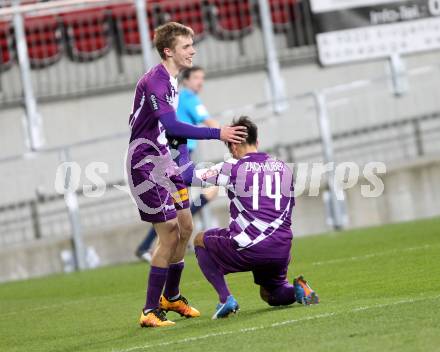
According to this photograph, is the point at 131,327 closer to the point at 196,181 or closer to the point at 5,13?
the point at 196,181

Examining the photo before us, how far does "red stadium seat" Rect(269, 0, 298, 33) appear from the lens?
18234mm

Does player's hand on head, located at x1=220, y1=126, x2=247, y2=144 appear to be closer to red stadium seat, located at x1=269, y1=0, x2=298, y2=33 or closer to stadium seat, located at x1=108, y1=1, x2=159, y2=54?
stadium seat, located at x1=108, y1=1, x2=159, y2=54

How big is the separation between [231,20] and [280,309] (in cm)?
1064

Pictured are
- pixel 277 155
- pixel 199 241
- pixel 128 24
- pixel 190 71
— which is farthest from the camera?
pixel 128 24

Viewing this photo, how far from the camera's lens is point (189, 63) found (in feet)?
27.5

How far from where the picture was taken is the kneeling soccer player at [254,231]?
26.0ft

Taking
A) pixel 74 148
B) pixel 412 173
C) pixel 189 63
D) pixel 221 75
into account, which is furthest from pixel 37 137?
pixel 189 63

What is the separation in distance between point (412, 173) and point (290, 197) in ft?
28.7

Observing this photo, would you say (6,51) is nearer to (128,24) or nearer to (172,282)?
(128,24)

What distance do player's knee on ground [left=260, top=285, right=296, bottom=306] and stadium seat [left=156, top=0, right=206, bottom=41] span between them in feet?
33.2

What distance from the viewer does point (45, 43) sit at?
17.8 m

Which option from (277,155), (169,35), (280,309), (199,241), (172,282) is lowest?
(280,309)

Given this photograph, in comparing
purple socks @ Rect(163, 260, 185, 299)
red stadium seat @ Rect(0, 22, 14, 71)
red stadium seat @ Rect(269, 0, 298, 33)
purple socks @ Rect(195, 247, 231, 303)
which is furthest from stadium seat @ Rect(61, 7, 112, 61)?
purple socks @ Rect(195, 247, 231, 303)

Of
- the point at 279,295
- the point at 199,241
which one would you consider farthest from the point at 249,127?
the point at 279,295
